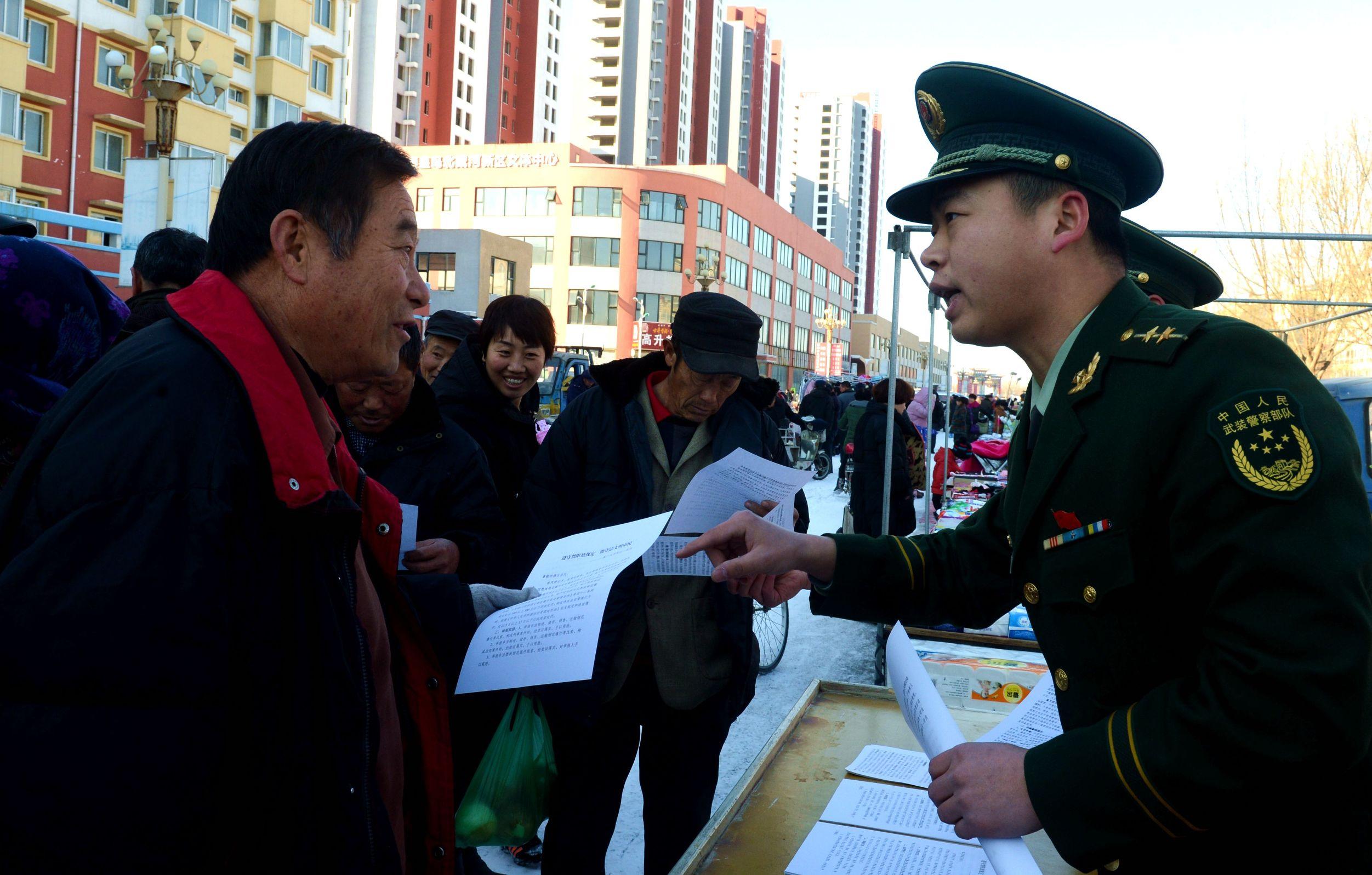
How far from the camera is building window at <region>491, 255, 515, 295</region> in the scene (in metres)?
43.3

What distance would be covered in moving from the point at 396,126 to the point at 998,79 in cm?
7029

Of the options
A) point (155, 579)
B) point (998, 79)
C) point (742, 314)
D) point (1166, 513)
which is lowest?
point (155, 579)

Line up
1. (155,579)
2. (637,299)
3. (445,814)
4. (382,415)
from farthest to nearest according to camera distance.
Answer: (637,299)
(382,415)
(445,814)
(155,579)

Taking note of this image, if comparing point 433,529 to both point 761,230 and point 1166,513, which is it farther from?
point 761,230

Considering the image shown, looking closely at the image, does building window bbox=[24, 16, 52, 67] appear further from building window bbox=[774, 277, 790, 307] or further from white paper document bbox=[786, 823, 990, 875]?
building window bbox=[774, 277, 790, 307]

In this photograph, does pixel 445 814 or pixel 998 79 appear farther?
pixel 445 814

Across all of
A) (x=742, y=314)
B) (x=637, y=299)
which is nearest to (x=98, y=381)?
(x=742, y=314)

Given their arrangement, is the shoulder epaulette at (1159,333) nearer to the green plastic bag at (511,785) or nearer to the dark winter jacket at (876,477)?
the green plastic bag at (511,785)

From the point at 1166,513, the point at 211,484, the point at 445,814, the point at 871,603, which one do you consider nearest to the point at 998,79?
the point at 1166,513

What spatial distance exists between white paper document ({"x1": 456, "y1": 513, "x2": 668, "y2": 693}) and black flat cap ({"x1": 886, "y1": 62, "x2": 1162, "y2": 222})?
81 centimetres

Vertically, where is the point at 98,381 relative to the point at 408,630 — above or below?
above

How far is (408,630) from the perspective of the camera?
161 centimetres

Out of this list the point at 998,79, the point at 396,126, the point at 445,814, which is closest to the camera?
the point at 998,79

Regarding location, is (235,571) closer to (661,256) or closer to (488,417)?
(488,417)
